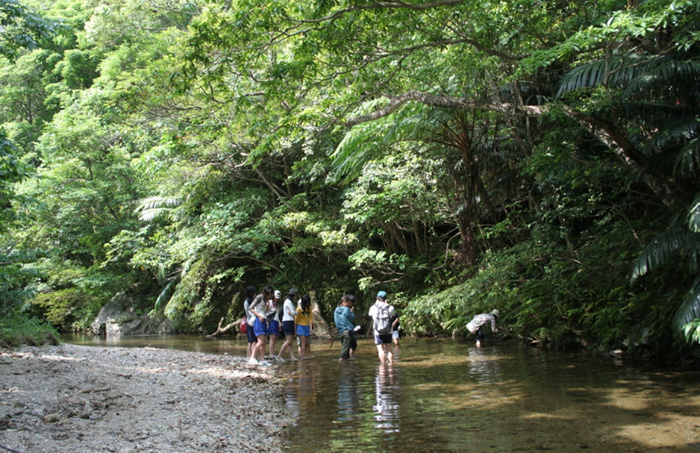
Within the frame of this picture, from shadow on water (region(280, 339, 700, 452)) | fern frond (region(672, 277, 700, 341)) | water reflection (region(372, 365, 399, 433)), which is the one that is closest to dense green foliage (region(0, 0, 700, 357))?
fern frond (region(672, 277, 700, 341))

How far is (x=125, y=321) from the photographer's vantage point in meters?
23.9

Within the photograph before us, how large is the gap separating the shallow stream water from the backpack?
654 mm

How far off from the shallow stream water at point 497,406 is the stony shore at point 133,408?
0.46 metres

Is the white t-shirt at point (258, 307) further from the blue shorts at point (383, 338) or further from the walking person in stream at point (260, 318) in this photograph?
the blue shorts at point (383, 338)

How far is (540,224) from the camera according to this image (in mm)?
11656

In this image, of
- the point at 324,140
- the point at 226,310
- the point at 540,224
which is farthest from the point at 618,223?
the point at 226,310

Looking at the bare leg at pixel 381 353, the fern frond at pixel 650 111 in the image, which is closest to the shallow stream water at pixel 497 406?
the bare leg at pixel 381 353

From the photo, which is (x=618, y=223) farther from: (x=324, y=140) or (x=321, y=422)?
(x=324, y=140)

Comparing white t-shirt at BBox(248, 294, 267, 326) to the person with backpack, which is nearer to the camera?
the person with backpack

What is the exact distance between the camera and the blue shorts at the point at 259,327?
9.52 m

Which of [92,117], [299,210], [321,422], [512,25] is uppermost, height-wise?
[92,117]

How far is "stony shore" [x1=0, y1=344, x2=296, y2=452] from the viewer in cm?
418

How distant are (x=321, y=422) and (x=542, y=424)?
6.90 ft

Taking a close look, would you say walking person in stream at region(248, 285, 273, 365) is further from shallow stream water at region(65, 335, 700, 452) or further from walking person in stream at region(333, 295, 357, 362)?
walking person in stream at region(333, 295, 357, 362)
